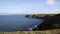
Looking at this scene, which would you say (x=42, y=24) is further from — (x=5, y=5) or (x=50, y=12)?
(x=5, y=5)

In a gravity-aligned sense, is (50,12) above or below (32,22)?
above

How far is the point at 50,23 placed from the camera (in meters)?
1.36

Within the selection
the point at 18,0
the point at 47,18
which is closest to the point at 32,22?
the point at 47,18

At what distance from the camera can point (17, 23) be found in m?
1.34

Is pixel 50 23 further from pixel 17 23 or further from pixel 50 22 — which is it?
pixel 17 23

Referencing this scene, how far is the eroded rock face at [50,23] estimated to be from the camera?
1344mm

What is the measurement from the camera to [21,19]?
1.33m

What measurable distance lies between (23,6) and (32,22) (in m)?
0.25

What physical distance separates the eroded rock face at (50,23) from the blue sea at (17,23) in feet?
0.22

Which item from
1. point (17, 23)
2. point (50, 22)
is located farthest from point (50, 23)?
point (17, 23)

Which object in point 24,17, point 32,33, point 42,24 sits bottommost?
point 32,33

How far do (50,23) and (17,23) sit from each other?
1.44ft

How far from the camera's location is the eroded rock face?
A: 134 centimetres

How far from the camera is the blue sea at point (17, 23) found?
1311mm
